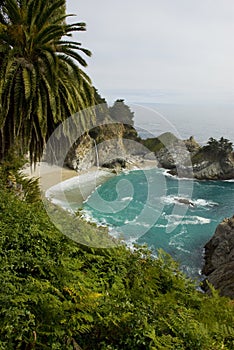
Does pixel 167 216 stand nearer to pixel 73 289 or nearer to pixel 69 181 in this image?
pixel 69 181

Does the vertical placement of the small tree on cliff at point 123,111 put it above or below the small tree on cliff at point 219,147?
above

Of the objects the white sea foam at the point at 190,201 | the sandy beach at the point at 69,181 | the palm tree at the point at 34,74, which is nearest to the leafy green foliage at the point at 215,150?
the sandy beach at the point at 69,181

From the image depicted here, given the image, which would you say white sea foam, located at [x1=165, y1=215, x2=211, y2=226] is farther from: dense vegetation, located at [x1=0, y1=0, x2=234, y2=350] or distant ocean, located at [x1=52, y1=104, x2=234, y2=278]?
dense vegetation, located at [x1=0, y1=0, x2=234, y2=350]

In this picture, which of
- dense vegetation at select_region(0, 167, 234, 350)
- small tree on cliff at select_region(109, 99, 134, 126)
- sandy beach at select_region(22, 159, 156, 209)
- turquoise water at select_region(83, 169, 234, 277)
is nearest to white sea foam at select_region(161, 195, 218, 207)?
turquoise water at select_region(83, 169, 234, 277)

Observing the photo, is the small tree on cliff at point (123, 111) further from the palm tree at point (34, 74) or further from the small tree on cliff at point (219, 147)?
the small tree on cliff at point (219, 147)

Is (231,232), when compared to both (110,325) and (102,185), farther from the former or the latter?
(102,185)
